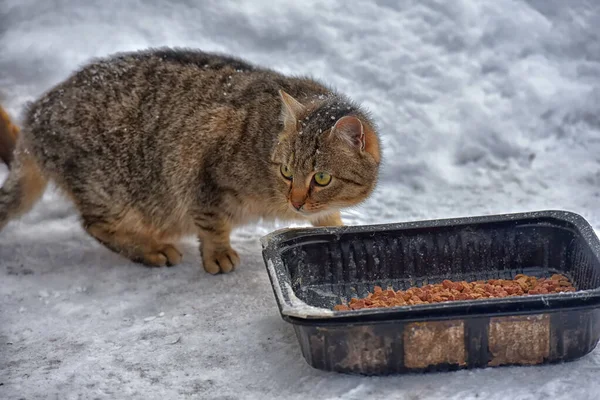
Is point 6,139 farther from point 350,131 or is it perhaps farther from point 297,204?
point 350,131

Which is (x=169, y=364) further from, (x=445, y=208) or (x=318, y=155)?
(x=445, y=208)

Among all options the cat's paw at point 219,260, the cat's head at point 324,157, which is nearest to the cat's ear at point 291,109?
the cat's head at point 324,157

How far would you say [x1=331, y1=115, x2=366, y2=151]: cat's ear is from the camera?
3273 millimetres

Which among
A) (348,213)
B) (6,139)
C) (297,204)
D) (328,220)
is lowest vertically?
(6,139)

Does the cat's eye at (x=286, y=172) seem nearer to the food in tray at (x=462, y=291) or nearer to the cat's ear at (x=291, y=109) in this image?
the cat's ear at (x=291, y=109)

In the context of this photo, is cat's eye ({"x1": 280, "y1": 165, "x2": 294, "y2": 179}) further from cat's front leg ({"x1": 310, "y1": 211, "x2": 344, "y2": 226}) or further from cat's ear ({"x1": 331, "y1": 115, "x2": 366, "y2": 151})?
cat's front leg ({"x1": 310, "y1": 211, "x2": 344, "y2": 226})

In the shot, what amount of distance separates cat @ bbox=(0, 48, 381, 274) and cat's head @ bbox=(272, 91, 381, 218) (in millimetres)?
110

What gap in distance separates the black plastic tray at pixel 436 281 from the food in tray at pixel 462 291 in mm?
104

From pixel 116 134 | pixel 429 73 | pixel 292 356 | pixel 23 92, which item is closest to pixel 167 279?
pixel 116 134

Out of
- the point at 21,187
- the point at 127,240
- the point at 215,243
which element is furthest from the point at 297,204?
the point at 21,187

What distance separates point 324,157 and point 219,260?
85 centimetres

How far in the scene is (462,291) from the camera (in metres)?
3.16

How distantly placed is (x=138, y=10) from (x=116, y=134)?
77.8 inches

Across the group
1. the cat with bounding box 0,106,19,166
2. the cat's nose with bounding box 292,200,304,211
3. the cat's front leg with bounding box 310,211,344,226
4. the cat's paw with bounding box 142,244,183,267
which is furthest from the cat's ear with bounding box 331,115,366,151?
the cat with bounding box 0,106,19,166
